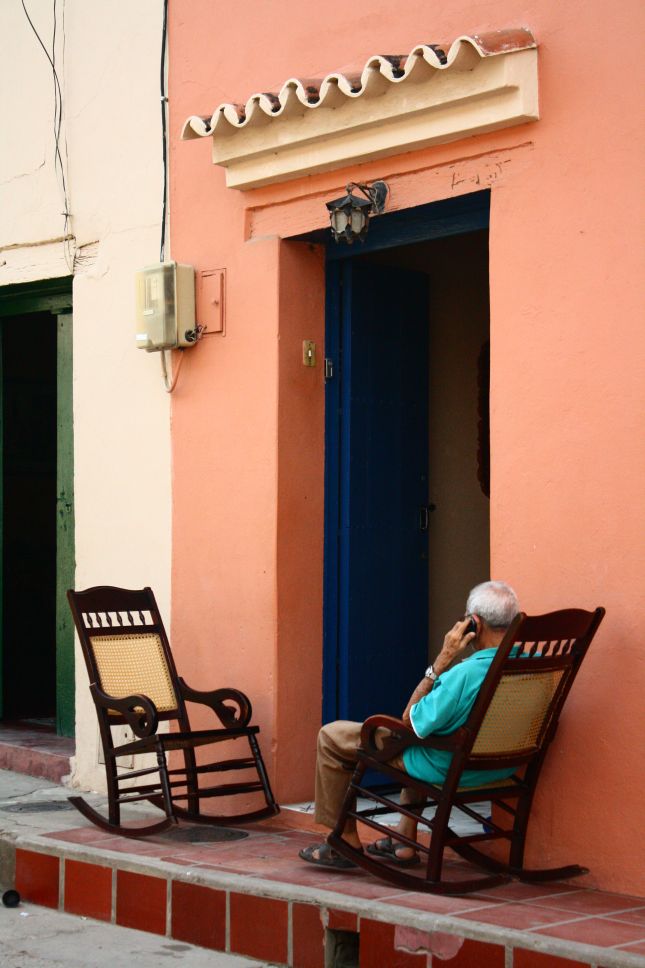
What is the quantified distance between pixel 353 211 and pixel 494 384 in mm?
952

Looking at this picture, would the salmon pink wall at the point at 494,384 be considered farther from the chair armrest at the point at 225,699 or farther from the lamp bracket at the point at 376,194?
the chair armrest at the point at 225,699

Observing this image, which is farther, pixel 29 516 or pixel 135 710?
pixel 29 516

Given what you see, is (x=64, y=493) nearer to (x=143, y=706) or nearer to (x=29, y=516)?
(x=29, y=516)

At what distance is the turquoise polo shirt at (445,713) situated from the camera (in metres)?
4.74

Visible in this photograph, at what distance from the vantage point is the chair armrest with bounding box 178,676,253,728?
19.8 feet

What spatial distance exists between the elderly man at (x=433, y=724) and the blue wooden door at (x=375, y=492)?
48.8 inches

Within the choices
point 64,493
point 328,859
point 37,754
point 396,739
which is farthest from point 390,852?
point 64,493

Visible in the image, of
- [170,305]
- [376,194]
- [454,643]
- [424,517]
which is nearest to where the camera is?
[454,643]

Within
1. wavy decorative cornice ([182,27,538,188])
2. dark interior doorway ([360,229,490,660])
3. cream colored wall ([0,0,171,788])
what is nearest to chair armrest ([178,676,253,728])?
cream colored wall ([0,0,171,788])

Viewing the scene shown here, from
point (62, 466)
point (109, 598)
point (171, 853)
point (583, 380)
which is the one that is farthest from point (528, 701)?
point (62, 466)

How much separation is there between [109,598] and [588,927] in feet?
8.79

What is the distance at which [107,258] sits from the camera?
7125 millimetres

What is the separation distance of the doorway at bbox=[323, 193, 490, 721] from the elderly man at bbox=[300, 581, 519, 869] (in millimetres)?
1246

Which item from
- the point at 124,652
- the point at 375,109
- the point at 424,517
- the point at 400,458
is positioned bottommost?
the point at 124,652
